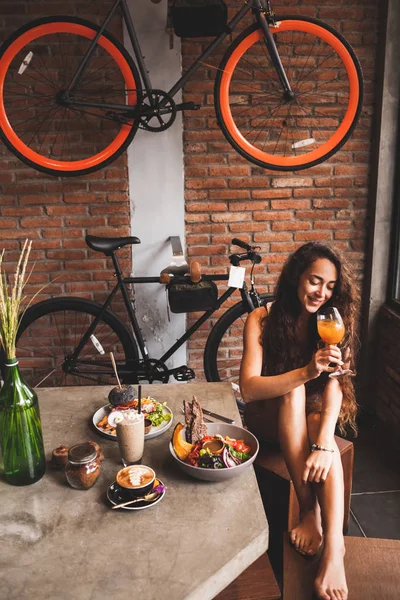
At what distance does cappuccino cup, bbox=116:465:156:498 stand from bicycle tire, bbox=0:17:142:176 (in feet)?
6.68

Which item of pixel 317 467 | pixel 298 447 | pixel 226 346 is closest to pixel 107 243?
pixel 226 346

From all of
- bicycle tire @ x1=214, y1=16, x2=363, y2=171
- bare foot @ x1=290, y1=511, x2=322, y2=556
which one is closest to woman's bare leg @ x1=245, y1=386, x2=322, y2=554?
bare foot @ x1=290, y1=511, x2=322, y2=556

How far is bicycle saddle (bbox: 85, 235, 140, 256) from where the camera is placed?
2.89 metres

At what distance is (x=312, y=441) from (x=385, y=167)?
1969 millimetres

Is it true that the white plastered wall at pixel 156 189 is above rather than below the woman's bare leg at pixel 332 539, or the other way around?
above

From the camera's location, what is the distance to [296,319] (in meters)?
2.11

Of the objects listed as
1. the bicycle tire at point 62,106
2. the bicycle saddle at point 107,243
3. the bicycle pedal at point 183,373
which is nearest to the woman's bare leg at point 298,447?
the bicycle pedal at point 183,373

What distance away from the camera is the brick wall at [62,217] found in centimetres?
312

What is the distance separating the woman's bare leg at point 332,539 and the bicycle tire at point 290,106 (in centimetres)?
185

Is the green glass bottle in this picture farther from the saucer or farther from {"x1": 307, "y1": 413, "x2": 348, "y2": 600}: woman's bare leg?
{"x1": 307, "y1": 413, "x2": 348, "y2": 600}: woman's bare leg

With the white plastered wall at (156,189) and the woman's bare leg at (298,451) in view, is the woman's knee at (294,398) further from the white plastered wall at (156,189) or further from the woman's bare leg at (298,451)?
the white plastered wall at (156,189)

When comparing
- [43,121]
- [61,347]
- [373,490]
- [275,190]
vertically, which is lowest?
[373,490]

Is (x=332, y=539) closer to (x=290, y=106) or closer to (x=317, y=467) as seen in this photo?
(x=317, y=467)

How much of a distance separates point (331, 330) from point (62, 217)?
2.05 metres
